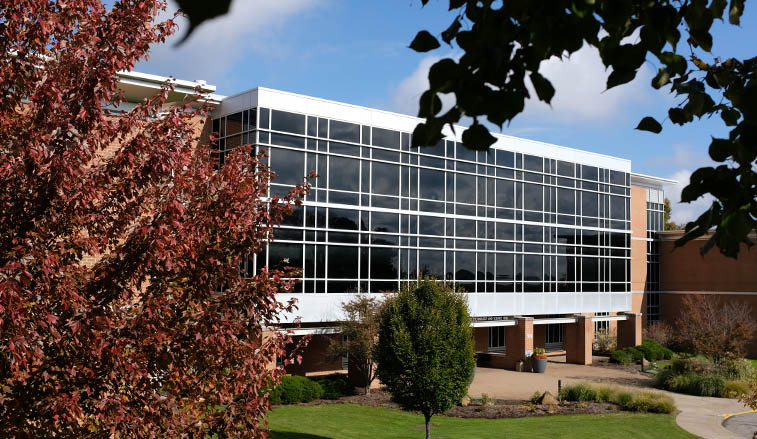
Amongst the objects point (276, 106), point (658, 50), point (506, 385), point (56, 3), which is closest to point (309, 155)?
point (276, 106)

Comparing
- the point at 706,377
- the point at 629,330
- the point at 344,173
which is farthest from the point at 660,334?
the point at 344,173

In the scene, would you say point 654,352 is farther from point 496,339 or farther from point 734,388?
point 734,388

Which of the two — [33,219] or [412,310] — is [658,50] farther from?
[412,310]

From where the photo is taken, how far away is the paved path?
78.0 feet

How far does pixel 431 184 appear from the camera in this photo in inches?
1395

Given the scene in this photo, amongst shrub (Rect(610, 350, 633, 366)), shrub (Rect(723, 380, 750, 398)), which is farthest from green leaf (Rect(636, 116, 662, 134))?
shrub (Rect(610, 350, 633, 366))

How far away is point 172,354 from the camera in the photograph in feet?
24.2

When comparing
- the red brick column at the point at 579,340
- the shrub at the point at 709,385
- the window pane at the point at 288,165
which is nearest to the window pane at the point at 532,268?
the red brick column at the point at 579,340

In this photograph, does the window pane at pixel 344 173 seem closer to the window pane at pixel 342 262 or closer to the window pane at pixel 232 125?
the window pane at pixel 342 262

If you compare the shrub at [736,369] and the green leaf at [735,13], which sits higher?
the green leaf at [735,13]

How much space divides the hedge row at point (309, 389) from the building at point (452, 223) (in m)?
→ 1.95

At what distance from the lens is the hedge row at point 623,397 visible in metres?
27.7

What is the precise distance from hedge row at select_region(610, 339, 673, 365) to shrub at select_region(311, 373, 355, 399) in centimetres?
1961

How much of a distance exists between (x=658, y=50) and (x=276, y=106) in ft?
91.4
